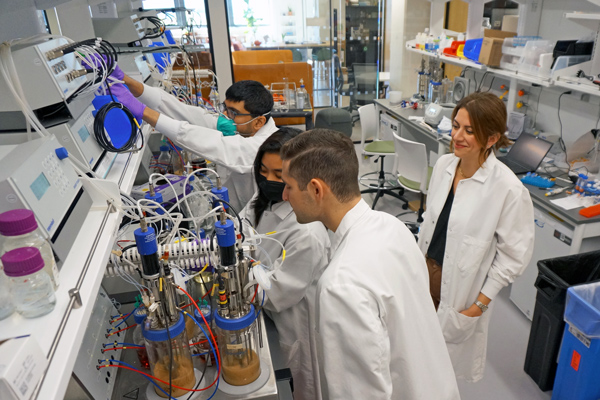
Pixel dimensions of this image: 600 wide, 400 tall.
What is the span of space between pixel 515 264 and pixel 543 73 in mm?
1729

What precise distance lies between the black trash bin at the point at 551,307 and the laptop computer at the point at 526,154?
0.85 metres

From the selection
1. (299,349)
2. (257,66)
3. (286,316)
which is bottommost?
(299,349)

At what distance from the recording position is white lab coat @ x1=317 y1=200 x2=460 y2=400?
1.01m

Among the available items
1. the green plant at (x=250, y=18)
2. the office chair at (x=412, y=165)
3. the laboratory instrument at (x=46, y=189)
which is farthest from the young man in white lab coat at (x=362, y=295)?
the green plant at (x=250, y=18)

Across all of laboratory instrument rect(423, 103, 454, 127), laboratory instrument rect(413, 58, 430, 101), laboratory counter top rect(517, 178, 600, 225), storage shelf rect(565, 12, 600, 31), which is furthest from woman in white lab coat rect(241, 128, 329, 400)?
laboratory instrument rect(413, 58, 430, 101)

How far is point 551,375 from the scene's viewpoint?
2.16 m

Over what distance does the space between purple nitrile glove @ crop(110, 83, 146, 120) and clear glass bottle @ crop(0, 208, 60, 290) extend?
39.6 inches

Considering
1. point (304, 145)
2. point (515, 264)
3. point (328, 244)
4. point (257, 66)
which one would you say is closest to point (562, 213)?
point (515, 264)

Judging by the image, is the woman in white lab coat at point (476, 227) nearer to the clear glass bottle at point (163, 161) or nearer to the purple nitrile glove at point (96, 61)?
the purple nitrile glove at point (96, 61)

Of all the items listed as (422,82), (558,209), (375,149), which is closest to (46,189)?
(558,209)

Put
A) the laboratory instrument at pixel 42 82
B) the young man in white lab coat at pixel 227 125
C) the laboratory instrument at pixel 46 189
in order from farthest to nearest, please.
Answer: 1. the young man in white lab coat at pixel 227 125
2. the laboratory instrument at pixel 42 82
3. the laboratory instrument at pixel 46 189

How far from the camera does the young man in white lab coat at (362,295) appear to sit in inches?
39.9

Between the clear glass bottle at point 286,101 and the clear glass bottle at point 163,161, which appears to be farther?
the clear glass bottle at point 286,101

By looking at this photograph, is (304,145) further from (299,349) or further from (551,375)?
(551,375)
